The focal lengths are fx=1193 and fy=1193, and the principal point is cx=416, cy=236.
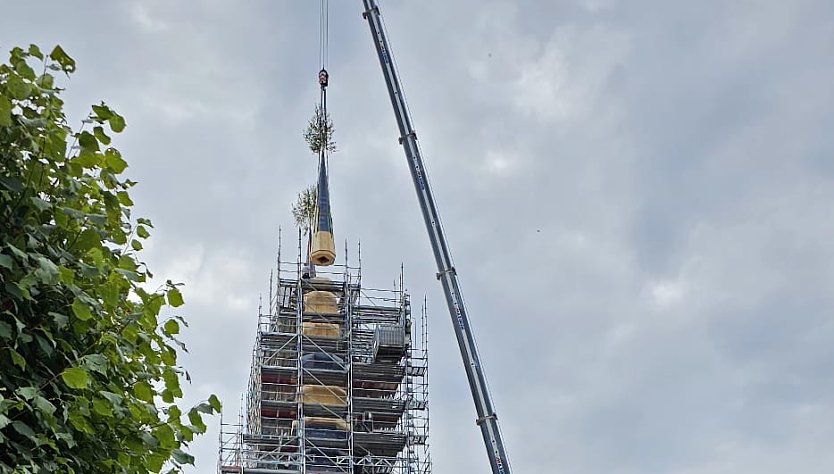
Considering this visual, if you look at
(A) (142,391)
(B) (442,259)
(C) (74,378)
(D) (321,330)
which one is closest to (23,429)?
(C) (74,378)

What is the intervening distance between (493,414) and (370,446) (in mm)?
10063

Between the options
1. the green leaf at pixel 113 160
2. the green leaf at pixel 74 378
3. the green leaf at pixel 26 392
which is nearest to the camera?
the green leaf at pixel 26 392

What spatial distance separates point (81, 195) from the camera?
5.34 meters

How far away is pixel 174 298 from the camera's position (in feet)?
18.1

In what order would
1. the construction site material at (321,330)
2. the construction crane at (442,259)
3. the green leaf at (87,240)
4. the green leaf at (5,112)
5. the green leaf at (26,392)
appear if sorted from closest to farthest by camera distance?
the green leaf at (26,392), the green leaf at (5,112), the green leaf at (87,240), the construction crane at (442,259), the construction site material at (321,330)

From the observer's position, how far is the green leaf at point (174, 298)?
5.51m

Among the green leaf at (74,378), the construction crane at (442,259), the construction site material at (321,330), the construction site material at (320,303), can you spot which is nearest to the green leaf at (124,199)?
the green leaf at (74,378)

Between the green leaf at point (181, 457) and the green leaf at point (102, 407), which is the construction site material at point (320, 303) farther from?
the green leaf at point (102, 407)

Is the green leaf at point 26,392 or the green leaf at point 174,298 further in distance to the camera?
the green leaf at point 174,298

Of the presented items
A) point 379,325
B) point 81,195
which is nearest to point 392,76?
point 379,325

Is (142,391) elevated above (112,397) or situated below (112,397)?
above

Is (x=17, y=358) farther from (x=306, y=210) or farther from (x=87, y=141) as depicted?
(x=306, y=210)

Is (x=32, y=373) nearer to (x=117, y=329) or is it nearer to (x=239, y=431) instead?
(x=117, y=329)

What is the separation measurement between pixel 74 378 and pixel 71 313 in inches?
17.9
